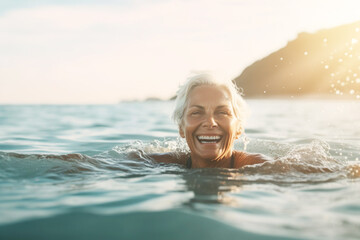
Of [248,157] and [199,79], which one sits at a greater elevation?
[199,79]

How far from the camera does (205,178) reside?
434cm

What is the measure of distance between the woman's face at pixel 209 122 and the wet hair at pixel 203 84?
0.08 metres

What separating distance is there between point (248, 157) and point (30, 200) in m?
2.77

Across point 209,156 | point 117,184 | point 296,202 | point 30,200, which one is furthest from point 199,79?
point 30,200

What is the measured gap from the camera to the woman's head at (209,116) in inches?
187

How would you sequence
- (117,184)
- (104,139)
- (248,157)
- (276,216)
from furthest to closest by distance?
(104,139) → (248,157) → (117,184) → (276,216)

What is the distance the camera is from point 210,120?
4.71 meters

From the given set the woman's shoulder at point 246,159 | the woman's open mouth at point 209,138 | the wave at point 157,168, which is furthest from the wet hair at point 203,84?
the wave at point 157,168

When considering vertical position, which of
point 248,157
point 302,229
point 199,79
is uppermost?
point 199,79

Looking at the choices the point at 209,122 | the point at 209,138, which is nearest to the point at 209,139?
the point at 209,138

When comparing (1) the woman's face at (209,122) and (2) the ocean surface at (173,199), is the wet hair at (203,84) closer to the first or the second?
(1) the woman's face at (209,122)

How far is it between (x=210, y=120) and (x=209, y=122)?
28mm

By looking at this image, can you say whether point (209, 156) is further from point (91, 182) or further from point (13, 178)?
point (13, 178)

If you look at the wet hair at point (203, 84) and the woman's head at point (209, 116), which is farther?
the wet hair at point (203, 84)
